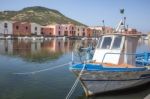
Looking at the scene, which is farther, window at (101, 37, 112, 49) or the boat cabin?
window at (101, 37, 112, 49)

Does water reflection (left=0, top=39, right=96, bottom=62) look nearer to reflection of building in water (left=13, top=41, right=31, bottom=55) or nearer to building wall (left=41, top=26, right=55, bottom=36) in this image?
reflection of building in water (left=13, top=41, right=31, bottom=55)

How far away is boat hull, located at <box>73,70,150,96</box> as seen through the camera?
45.4 ft

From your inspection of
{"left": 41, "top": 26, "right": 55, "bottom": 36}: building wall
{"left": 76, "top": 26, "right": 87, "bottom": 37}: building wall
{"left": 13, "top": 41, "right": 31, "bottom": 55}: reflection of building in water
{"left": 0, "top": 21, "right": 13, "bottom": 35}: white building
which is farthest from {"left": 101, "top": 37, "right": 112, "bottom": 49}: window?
{"left": 76, "top": 26, "right": 87, "bottom": 37}: building wall

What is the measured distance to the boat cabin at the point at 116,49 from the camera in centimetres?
1516

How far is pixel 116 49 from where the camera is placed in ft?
49.8

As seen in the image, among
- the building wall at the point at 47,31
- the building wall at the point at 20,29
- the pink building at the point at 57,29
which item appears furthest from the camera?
the building wall at the point at 47,31

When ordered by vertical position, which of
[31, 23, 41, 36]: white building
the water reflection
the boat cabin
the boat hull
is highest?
[31, 23, 41, 36]: white building

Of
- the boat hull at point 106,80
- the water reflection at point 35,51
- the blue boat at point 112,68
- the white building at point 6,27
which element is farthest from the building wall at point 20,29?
the boat hull at point 106,80

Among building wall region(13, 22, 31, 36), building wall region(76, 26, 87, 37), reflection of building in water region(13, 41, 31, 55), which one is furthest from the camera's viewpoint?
building wall region(76, 26, 87, 37)

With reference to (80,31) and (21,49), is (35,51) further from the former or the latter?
(80,31)

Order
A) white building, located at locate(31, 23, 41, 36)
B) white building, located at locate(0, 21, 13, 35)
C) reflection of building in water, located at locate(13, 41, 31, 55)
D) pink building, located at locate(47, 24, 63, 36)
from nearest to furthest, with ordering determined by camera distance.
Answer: reflection of building in water, located at locate(13, 41, 31, 55)
white building, located at locate(0, 21, 13, 35)
white building, located at locate(31, 23, 41, 36)
pink building, located at locate(47, 24, 63, 36)

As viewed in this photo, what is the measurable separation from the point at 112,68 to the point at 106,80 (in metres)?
0.72

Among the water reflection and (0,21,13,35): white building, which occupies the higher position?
(0,21,13,35): white building

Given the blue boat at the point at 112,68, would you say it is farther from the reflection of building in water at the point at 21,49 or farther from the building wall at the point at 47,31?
the building wall at the point at 47,31
